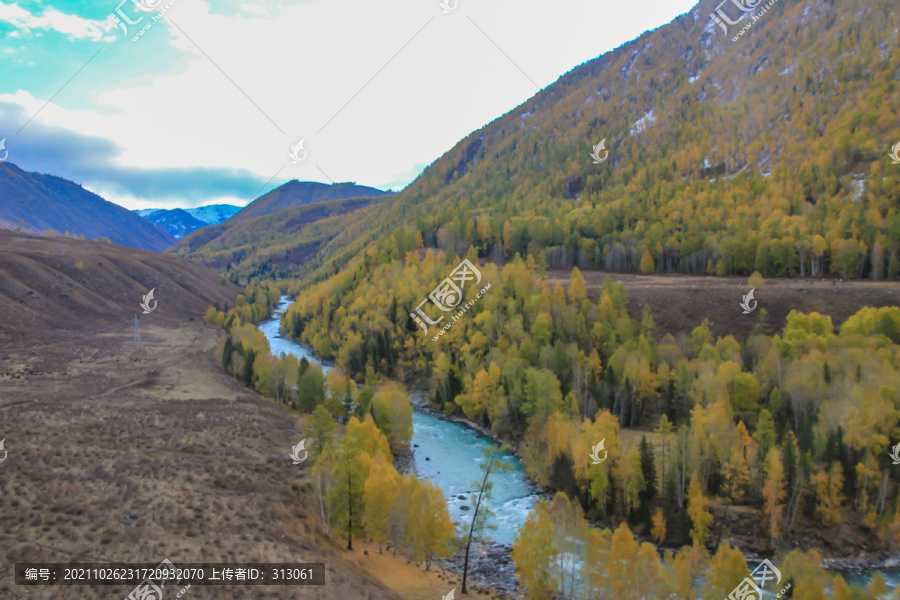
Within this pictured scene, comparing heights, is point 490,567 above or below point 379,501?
below

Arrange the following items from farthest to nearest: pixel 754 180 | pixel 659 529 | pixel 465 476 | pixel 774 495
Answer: pixel 754 180 < pixel 465 476 < pixel 659 529 < pixel 774 495

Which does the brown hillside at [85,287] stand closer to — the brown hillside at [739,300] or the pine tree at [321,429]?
the pine tree at [321,429]

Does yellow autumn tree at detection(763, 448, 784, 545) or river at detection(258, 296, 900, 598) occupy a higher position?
yellow autumn tree at detection(763, 448, 784, 545)

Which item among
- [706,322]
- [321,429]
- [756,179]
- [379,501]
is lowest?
[379,501]

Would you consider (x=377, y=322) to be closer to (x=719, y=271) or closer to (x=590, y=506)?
(x=590, y=506)

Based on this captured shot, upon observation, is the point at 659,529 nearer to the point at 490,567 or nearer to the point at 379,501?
the point at 490,567

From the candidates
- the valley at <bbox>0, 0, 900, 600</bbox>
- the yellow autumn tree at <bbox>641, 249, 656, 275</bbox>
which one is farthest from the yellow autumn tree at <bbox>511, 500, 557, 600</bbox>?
the yellow autumn tree at <bbox>641, 249, 656, 275</bbox>

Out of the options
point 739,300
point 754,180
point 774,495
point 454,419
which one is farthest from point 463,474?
point 754,180

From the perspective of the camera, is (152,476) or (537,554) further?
(152,476)

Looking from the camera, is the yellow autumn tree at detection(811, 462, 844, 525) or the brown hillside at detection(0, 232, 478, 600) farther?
the yellow autumn tree at detection(811, 462, 844, 525)

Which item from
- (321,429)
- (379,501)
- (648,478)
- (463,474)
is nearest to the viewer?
(379,501)

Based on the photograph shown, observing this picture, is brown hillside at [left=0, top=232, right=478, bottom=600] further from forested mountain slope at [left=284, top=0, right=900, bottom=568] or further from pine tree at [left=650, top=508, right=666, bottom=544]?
pine tree at [left=650, top=508, right=666, bottom=544]
